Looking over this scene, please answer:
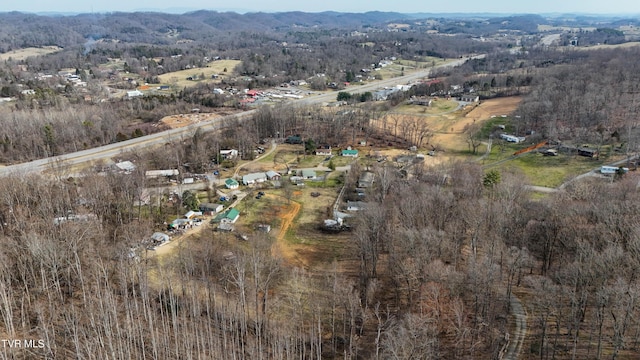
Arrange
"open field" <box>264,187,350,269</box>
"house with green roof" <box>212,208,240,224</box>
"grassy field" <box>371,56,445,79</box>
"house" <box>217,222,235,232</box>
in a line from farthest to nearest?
"grassy field" <box>371,56,445,79</box> → "house with green roof" <box>212,208,240,224</box> → "house" <box>217,222,235,232</box> → "open field" <box>264,187,350,269</box>

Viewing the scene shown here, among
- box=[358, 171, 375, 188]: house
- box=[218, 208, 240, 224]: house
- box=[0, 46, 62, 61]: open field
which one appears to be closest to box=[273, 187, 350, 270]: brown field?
box=[358, 171, 375, 188]: house

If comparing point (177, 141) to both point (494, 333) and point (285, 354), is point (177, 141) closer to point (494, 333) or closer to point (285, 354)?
point (285, 354)

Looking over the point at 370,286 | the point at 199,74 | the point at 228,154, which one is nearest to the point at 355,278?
the point at 370,286

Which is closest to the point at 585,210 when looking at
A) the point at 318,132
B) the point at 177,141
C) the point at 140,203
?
the point at 140,203

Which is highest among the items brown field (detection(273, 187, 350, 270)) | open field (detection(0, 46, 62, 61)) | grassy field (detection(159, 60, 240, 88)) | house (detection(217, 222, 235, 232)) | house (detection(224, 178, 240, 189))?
open field (detection(0, 46, 62, 61))

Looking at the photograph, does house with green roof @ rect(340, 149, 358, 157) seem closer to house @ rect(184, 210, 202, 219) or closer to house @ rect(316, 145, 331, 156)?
house @ rect(316, 145, 331, 156)

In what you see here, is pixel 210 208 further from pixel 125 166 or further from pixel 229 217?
pixel 125 166
